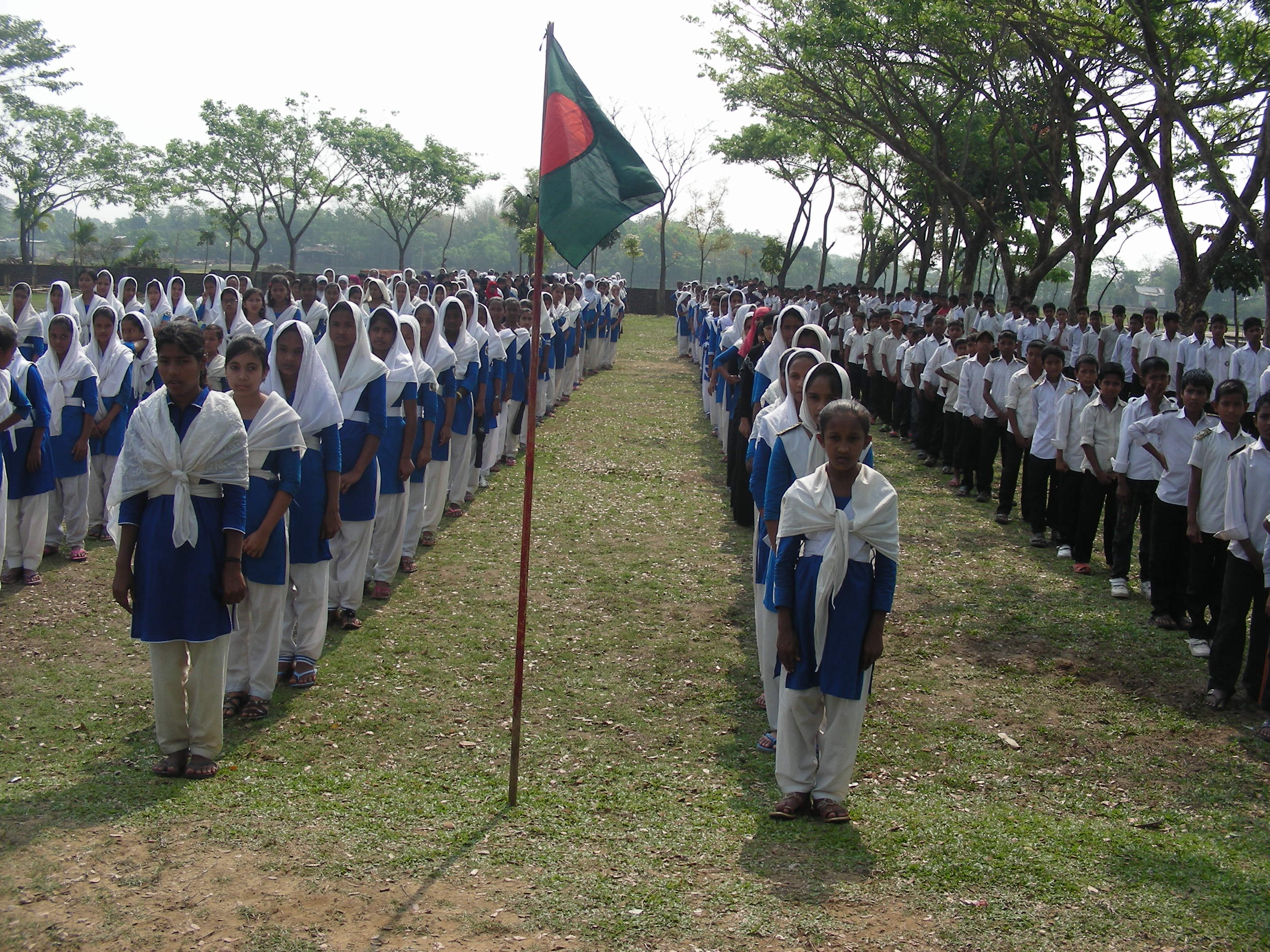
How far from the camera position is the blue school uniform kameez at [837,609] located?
174 inches

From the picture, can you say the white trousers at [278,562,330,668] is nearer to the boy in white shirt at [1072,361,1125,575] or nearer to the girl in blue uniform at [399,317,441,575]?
the girl in blue uniform at [399,317,441,575]

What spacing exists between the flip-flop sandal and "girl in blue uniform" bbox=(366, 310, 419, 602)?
103 inches

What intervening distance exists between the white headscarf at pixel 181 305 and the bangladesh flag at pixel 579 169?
8881mm

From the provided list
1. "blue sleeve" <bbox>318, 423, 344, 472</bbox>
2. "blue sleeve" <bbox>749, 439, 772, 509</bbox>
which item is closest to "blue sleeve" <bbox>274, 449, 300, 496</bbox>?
"blue sleeve" <bbox>318, 423, 344, 472</bbox>

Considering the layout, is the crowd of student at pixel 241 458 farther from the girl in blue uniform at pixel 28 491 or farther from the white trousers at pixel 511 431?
the white trousers at pixel 511 431

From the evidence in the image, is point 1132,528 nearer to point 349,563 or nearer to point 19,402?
point 349,563

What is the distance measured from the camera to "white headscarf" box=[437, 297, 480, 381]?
30.9 ft

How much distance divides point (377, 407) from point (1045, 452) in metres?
6.34

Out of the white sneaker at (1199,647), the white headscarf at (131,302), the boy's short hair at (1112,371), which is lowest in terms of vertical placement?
the white sneaker at (1199,647)

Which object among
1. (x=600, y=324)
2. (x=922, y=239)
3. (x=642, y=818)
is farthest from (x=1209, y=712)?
(x=922, y=239)

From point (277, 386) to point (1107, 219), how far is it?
18670 mm

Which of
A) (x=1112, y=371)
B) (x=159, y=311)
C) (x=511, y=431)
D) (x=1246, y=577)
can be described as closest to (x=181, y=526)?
(x=1246, y=577)

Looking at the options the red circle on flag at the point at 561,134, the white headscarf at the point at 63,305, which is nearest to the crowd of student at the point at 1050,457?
the red circle on flag at the point at 561,134

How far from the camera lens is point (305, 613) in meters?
6.05
